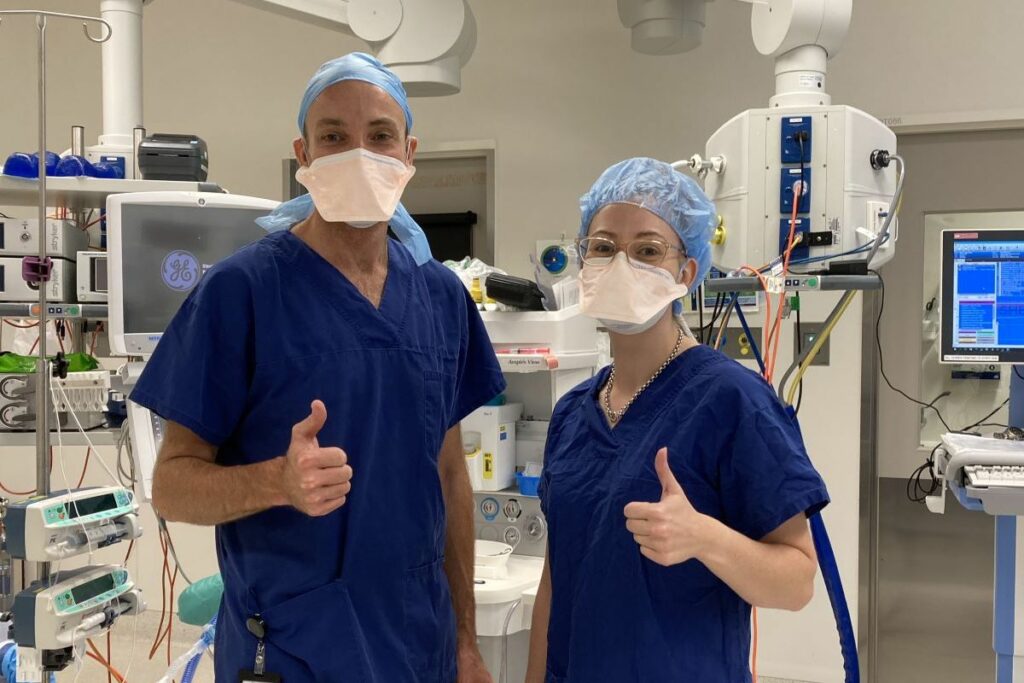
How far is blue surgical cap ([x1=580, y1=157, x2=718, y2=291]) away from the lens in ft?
4.46

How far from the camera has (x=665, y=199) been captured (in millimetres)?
1362

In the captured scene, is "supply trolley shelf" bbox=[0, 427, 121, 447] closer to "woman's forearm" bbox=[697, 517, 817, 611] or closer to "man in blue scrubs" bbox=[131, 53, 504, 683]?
"man in blue scrubs" bbox=[131, 53, 504, 683]

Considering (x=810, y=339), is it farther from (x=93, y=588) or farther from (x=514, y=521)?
(x=93, y=588)

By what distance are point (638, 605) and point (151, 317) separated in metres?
1.47

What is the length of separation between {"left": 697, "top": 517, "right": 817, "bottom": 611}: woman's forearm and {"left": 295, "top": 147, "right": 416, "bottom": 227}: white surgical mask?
2.16ft

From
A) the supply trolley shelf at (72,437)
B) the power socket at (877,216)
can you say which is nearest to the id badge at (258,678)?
the supply trolley shelf at (72,437)

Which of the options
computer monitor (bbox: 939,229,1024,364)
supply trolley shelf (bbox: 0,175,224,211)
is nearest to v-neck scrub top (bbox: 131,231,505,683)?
supply trolley shelf (bbox: 0,175,224,211)


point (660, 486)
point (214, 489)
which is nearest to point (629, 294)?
point (660, 486)

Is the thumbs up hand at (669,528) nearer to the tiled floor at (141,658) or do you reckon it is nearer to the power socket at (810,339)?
the power socket at (810,339)

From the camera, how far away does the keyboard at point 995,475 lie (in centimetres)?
196

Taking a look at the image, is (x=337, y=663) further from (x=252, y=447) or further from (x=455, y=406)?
(x=455, y=406)

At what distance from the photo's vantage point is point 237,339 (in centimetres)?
129

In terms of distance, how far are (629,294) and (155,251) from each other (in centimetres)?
135

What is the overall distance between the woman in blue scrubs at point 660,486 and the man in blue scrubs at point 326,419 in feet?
0.72
